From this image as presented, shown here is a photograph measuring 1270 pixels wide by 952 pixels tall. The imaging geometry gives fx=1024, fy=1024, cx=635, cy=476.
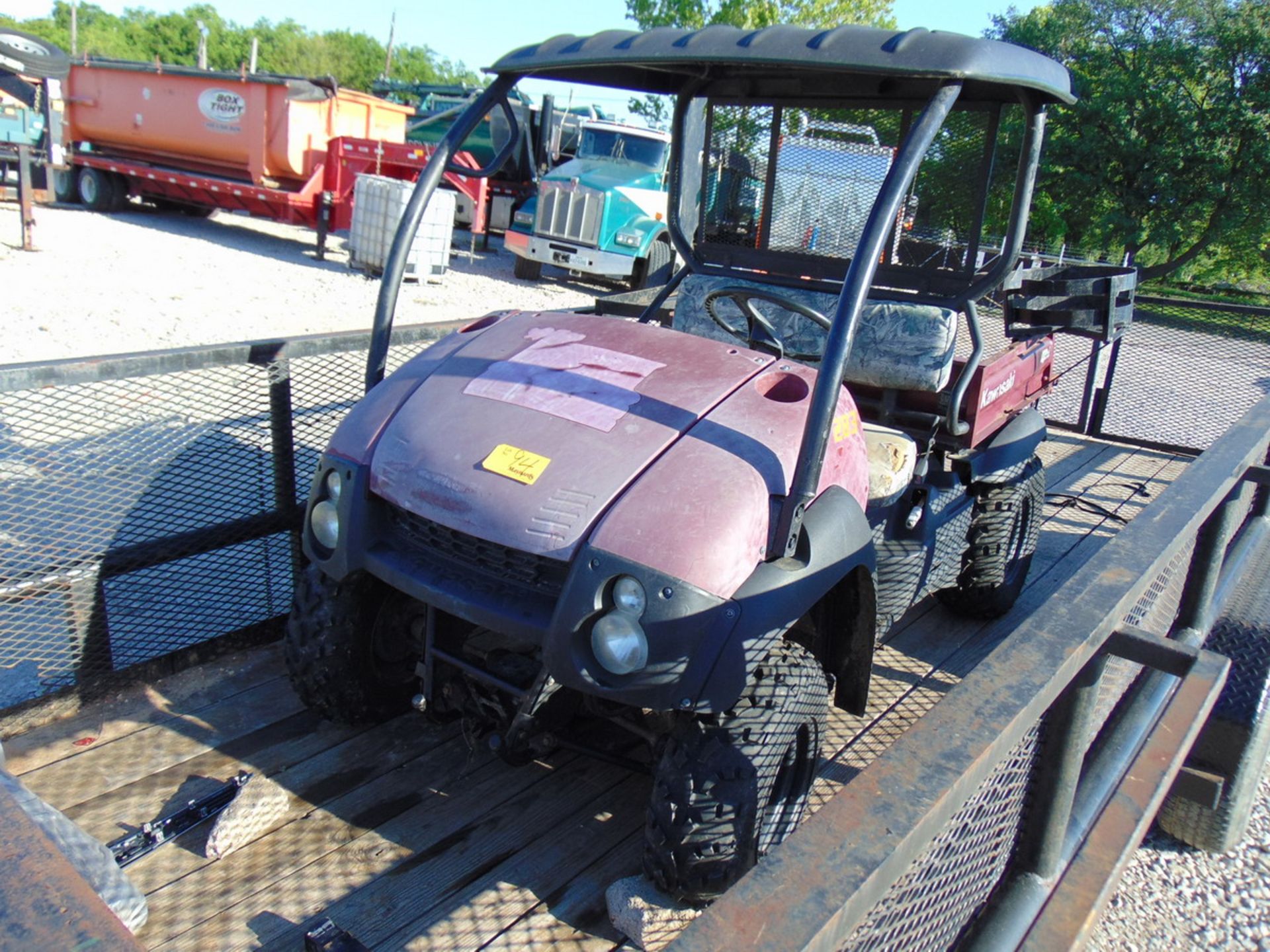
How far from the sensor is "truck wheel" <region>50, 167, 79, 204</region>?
16469 millimetres

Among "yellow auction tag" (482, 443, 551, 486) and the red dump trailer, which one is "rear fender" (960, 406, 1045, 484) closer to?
"yellow auction tag" (482, 443, 551, 486)

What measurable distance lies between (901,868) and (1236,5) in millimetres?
23745

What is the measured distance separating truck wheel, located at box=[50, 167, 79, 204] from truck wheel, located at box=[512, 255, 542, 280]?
25.5ft

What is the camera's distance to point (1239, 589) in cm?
351

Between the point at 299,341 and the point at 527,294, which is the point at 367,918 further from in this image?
the point at 527,294

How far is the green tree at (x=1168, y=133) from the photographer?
747 inches

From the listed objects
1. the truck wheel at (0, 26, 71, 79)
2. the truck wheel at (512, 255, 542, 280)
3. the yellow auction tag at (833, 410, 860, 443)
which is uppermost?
the truck wheel at (0, 26, 71, 79)

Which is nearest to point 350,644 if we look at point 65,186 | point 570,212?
point 570,212

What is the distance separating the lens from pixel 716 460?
88.7 inches

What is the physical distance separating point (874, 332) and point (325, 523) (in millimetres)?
1853

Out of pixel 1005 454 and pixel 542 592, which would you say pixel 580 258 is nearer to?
pixel 1005 454

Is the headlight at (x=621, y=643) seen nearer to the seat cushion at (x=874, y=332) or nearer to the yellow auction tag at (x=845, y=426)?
the yellow auction tag at (x=845, y=426)

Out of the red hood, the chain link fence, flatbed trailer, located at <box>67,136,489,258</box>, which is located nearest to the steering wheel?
the red hood

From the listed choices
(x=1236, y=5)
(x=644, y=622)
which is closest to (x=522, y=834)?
(x=644, y=622)
